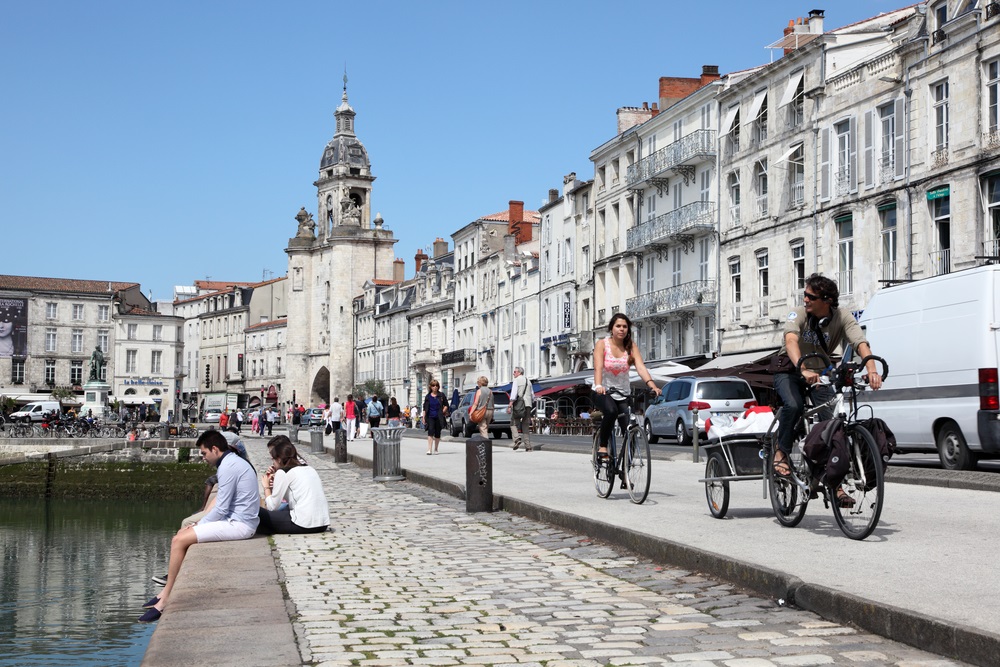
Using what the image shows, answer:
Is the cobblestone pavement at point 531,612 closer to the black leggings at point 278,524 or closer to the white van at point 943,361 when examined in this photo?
the black leggings at point 278,524

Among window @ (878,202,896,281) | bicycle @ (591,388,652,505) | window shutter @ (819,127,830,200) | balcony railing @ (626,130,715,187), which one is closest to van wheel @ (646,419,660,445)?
window @ (878,202,896,281)

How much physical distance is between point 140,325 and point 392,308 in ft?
93.4

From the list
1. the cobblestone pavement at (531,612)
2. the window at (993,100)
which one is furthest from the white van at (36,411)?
the cobblestone pavement at (531,612)

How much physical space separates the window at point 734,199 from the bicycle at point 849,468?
125 ft

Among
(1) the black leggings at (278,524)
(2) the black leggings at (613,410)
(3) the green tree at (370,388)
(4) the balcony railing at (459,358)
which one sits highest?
(4) the balcony railing at (459,358)

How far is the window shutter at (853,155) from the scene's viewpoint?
123 feet

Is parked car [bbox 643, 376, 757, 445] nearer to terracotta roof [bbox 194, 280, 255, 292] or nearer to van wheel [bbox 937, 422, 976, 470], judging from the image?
van wheel [bbox 937, 422, 976, 470]

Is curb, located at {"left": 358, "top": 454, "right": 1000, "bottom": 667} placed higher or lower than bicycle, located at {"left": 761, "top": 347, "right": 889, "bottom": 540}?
lower

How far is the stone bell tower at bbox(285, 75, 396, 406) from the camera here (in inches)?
4732

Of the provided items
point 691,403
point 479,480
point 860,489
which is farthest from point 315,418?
point 860,489

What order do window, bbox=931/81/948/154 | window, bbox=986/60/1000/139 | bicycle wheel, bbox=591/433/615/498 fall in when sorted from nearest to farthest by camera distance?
bicycle wheel, bbox=591/433/615/498 → window, bbox=986/60/1000/139 → window, bbox=931/81/948/154

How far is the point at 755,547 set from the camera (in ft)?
27.1

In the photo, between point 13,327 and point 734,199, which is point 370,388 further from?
point 734,199

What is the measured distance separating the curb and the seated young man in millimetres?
2720
